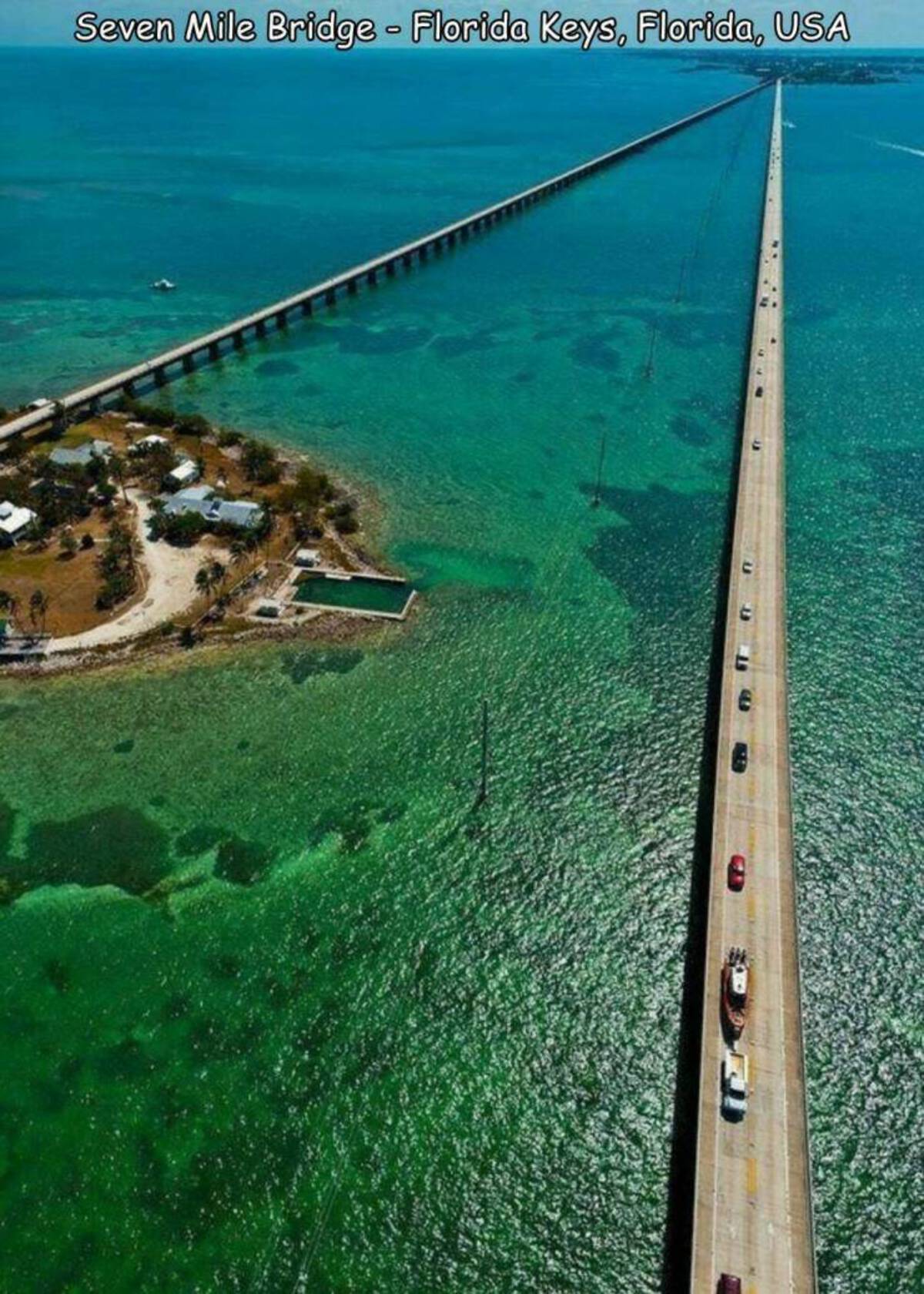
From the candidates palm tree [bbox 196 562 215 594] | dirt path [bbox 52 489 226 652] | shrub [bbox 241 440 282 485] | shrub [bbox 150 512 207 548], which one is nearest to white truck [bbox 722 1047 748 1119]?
dirt path [bbox 52 489 226 652]

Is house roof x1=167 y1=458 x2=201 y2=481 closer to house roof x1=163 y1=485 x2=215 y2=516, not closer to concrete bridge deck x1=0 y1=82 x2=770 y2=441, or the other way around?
house roof x1=163 y1=485 x2=215 y2=516

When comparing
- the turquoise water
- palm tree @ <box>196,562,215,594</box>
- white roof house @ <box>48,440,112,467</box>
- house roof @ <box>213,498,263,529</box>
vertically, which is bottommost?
the turquoise water

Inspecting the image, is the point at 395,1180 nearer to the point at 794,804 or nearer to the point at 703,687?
the point at 794,804

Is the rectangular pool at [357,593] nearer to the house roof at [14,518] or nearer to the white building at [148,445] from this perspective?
the house roof at [14,518]

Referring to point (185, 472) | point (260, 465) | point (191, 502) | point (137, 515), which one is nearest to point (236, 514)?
point (191, 502)

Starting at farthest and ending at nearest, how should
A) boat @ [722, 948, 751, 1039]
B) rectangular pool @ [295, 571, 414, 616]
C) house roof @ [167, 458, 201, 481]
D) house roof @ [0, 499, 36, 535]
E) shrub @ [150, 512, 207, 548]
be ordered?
house roof @ [167, 458, 201, 481], shrub @ [150, 512, 207, 548], house roof @ [0, 499, 36, 535], rectangular pool @ [295, 571, 414, 616], boat @ [722, 948, 751, 1039]

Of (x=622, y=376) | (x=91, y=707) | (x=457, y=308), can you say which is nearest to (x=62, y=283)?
(x=457, y=308)

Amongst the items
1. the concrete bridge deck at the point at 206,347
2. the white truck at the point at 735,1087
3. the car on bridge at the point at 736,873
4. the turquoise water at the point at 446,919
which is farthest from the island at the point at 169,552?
the white truck at the point at 735,1087
